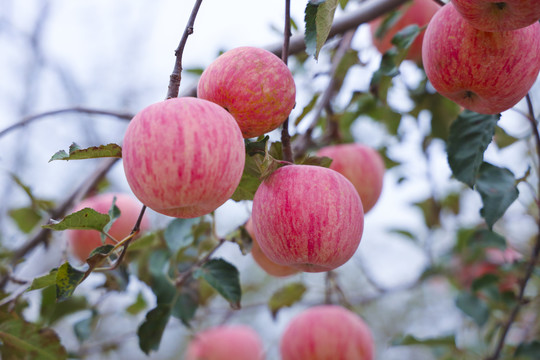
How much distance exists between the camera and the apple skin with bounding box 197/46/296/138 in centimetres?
69

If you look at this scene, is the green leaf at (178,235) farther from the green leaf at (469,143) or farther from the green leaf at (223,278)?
the green leaf at (469,143)

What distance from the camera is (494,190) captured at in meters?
0.95

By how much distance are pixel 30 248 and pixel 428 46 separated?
115 cm

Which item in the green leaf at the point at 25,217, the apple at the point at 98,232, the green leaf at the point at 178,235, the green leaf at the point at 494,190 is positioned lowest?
the green leaf at the point at 25,217

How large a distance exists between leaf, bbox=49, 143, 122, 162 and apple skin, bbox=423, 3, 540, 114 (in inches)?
20.2

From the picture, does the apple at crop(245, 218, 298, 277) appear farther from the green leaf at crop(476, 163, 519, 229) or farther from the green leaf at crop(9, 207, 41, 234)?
the green leaf at crop(9, 207, 41, 234)

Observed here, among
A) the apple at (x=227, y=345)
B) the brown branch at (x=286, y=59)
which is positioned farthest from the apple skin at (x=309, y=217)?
the apple at (x=227, y=345)

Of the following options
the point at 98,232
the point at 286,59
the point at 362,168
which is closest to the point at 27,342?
the point at 98,232

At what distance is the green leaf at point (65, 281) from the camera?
2.36 feet

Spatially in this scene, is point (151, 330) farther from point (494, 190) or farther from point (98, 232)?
point (494, 190)

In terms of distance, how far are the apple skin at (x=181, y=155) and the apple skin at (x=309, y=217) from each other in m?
0.12

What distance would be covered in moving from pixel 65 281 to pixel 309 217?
0.38 m

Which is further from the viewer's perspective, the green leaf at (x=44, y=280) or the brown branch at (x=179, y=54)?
the green leaf at (x=44, y=280)

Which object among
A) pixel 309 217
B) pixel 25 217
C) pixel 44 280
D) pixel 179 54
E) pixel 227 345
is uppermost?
pixel 179 54
